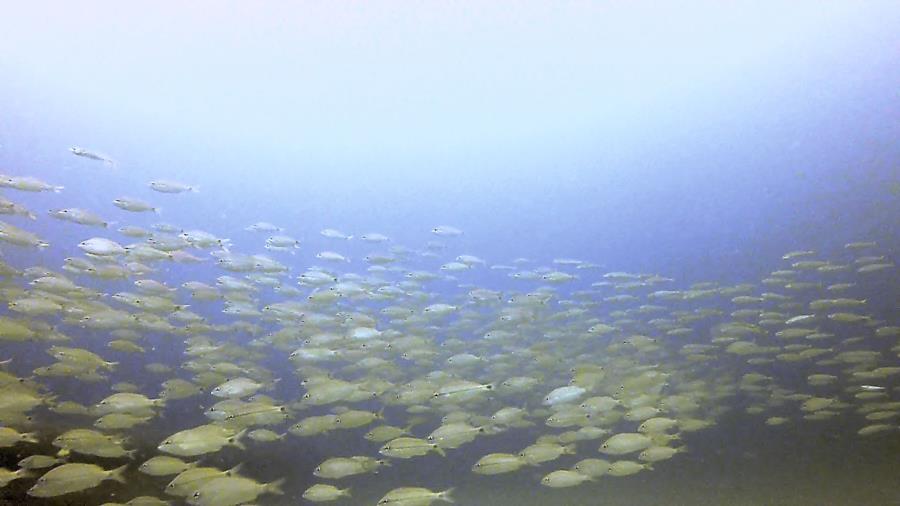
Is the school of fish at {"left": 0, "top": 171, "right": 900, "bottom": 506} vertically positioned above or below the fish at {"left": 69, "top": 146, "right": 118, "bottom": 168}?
below

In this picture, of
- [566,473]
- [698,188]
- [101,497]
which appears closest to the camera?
[566,473]

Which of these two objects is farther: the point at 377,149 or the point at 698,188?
the point at 377,149

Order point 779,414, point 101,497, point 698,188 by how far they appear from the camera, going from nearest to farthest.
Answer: point 101,497
point 779,414
point 698,188

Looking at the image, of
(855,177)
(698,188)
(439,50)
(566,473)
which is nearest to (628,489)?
(566,473)

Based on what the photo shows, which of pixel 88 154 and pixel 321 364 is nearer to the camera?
pixel 88 154

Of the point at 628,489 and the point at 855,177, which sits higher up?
the point at 855,177

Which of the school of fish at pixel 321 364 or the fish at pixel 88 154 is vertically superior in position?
the fish at pixel 88 154

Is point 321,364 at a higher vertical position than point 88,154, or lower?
lower

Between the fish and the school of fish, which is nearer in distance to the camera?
the school of fish

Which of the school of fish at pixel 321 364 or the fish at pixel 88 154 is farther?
the fish at pixel 88 154

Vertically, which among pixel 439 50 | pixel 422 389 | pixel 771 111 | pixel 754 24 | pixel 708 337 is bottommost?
pixel 422 389

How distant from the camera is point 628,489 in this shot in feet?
44.9

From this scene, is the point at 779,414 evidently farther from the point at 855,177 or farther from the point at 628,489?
Answer: the point at 855,177

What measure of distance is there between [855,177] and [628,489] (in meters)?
9.66
